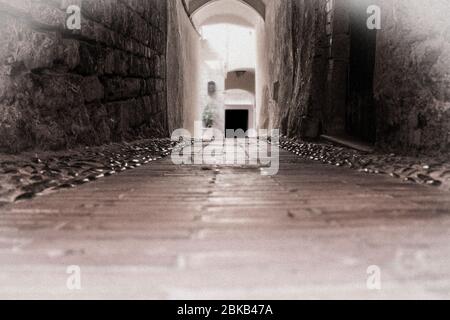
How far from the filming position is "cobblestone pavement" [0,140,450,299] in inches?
34.0

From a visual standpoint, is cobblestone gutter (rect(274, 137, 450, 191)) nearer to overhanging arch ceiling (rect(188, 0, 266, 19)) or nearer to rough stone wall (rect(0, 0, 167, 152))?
rough stone wall (rect(0, 0, 167, 152))

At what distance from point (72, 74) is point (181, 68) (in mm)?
5496

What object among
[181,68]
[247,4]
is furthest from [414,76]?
[247,4]

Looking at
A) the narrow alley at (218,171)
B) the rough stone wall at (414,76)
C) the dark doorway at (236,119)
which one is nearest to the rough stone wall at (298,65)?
the narrow alley at (218,171)

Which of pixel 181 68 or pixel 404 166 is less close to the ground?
pixel 181 68

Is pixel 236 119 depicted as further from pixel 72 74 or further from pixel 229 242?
pixel 229 242

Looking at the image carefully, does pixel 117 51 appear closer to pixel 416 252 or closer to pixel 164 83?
pixel 164 83

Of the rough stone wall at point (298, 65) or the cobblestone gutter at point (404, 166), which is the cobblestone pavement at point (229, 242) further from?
the rough stone wall at point (298, 65)

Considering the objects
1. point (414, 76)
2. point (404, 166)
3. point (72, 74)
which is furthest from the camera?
point (72, 74)

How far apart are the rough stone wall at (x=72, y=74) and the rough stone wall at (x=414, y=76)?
219cm

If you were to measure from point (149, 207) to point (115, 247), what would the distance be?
477 mm

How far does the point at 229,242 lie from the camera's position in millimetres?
1138

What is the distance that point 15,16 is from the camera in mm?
2652
